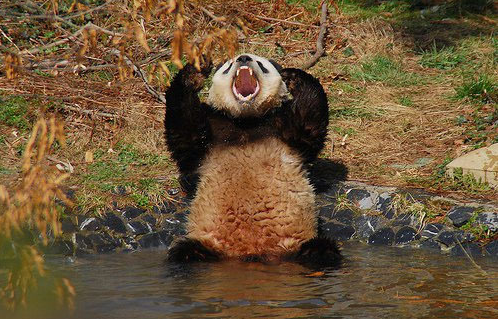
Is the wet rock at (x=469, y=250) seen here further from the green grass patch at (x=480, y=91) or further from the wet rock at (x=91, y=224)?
the wet rock at (x=91, y=224)

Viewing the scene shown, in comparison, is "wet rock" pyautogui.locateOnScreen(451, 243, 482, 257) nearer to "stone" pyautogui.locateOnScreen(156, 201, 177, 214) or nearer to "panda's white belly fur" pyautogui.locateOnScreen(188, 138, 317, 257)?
"panda's white belly fur" pyautogui.locateOnScreen(188, 138, 317, 257)

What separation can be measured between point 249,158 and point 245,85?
2.02 feet

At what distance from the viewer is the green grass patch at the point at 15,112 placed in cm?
830

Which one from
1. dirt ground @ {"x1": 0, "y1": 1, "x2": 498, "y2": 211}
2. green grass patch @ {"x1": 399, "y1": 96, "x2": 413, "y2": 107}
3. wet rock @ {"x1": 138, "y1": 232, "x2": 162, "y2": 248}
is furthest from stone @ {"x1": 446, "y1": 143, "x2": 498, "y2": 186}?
wet rock @ {"x1": 138, "y1": 232, "x2": 162, "y2": 248}

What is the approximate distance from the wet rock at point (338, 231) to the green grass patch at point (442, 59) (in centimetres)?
396

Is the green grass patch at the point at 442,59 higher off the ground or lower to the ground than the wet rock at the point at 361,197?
higher

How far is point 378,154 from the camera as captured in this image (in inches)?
302

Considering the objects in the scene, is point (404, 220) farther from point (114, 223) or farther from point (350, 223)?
point (114, 223)

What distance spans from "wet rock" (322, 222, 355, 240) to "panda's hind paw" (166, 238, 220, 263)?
1233 mm

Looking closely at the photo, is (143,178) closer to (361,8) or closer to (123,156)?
(123,156)

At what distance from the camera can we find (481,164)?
6.69 meters

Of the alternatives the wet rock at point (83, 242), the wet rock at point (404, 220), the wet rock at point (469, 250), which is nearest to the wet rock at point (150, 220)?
the wet rock at point (83, 242)

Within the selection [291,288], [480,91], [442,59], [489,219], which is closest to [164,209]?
[291,288]

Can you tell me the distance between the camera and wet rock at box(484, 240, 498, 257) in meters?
5.91
